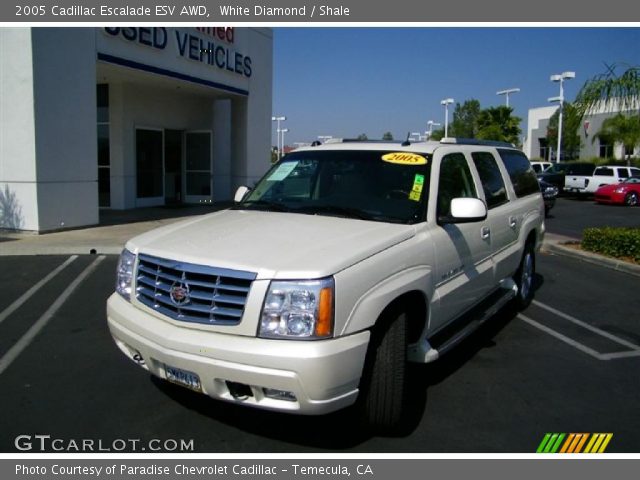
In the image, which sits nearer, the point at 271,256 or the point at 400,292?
the point at 271,256

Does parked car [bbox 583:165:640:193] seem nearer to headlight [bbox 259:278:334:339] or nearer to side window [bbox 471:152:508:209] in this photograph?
side window [bbox 471:152:508:209]

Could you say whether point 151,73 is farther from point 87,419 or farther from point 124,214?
point 87,419

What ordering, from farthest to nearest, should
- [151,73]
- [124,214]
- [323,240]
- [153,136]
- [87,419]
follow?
[153,136]
[124,214]
[151,73]
[87,419]
[323,240]

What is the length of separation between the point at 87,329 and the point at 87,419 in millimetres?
2114

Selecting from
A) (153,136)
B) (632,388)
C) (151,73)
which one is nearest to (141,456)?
(632,388)

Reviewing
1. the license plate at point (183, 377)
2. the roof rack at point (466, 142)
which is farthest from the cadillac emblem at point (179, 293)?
the roof rack at point (466, 142)

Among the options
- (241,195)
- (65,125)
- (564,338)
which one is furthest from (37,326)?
(65,125)

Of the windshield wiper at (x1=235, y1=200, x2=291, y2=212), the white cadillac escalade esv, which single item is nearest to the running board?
the white cadillac escalade esv

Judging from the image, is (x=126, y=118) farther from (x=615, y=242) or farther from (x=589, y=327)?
(x=589, y=327)

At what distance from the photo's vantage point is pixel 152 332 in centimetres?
336

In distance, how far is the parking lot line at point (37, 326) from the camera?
15.9ft

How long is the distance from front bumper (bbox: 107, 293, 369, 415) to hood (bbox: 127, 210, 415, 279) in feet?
1.29

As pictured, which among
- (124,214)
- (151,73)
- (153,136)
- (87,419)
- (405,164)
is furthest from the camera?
(153,136)

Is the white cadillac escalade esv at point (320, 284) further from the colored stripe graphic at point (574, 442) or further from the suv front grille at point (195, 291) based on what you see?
the colored stripe graphic at point (574, 442)
